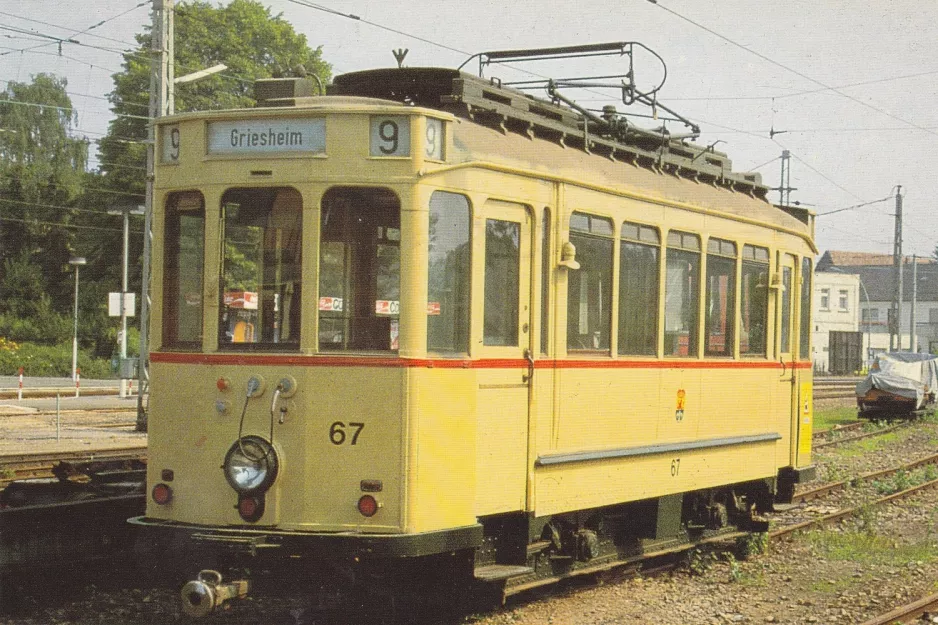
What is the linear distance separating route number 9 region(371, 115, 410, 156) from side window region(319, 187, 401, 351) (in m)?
0.23

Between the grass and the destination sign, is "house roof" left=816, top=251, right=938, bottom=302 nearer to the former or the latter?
the grass

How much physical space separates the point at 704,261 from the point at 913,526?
4889 mm

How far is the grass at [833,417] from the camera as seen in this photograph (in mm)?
27980

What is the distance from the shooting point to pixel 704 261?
10227 millimetres

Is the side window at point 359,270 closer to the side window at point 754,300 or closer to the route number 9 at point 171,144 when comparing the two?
the route number 9 at point 171,144

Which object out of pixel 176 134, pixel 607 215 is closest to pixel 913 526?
pixel 607 215

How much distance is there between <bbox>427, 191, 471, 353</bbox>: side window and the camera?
736 cm

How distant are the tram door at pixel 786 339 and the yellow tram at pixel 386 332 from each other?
10.6 ft

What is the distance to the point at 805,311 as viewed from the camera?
490 inches

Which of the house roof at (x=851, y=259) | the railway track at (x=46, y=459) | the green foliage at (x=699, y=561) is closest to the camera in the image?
the green foliage at (x=699, y=561)

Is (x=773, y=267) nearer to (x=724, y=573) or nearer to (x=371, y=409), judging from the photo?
(x=724, y=573)

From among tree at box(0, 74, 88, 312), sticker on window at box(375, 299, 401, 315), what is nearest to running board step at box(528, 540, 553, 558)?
sticker on window at box(375, 299, 401, 315)

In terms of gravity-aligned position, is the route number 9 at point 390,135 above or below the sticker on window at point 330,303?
above

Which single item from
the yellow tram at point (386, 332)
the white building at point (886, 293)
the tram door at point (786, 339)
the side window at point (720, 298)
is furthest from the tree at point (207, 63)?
the white building at point (886, 293)
